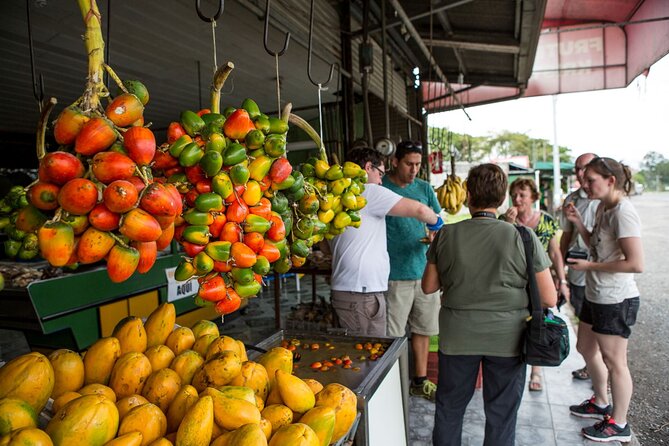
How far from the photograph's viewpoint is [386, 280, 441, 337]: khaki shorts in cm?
335

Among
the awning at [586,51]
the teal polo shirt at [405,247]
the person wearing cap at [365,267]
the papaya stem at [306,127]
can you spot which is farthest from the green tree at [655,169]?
the papaya stem at [306,127]

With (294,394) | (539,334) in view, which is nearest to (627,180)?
(539,334)

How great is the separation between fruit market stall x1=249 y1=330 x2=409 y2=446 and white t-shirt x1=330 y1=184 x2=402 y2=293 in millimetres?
494

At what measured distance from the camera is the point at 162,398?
1093 millimetres

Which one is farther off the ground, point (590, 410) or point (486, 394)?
point (486, 394)

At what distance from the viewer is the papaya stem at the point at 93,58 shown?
37.6 inches

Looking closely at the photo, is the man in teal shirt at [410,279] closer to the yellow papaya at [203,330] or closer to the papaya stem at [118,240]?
the yellow papaya at [203,330]

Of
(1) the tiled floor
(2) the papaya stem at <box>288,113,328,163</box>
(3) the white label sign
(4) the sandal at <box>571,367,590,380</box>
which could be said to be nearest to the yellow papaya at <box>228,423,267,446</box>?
(2) the papaya stem at <box>288,113,328,163</box>

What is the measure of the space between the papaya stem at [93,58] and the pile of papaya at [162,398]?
623 millimetres

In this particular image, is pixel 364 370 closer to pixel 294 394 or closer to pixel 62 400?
pixel 294 394

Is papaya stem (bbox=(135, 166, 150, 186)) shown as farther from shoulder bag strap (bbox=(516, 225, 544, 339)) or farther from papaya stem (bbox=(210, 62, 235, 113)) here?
shoulder bag strap (bbox=(516, 225, 544, 339))

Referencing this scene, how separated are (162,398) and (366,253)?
1.76m

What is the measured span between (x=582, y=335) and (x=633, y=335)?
2.65 m

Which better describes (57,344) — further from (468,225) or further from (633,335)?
(633,335)
